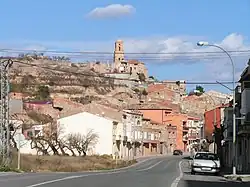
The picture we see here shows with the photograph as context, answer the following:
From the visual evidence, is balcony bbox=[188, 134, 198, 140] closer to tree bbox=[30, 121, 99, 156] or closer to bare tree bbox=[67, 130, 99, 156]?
tree bbox=[30, 121, 99, 156]

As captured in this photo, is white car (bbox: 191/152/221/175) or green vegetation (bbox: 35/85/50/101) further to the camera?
green vegetation (bbox: 35/85/50/101)

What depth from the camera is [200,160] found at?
4866 centimetres

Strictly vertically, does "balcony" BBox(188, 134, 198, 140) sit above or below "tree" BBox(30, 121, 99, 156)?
above

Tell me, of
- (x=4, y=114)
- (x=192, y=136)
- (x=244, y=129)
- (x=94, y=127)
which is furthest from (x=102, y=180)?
(x=192, y=136)

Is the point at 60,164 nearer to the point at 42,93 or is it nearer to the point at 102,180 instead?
the point at 102,180

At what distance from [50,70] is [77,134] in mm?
97455

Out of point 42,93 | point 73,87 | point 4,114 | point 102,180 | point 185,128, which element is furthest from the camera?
point 73,87

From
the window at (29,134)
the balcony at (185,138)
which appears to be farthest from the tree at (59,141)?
the balcony at (185,138)

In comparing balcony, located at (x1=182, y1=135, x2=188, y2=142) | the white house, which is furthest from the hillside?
the white house

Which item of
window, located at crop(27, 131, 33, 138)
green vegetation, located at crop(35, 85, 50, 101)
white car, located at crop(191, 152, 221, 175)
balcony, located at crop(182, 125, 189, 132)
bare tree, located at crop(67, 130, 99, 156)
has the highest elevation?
green vegetation, located at crop(35, 85, 50, 101)

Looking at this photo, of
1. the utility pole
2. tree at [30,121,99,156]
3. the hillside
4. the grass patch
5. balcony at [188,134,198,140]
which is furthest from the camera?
the hillside

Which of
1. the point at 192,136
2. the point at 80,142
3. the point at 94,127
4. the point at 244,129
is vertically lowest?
the point at 80,142

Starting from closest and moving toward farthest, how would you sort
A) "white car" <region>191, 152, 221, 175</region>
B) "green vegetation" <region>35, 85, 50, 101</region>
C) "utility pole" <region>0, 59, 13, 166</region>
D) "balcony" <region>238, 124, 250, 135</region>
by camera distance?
"utility pole" <region>0, 59, 13, 166</region> → "white car" <region>191, 152, 221, 175</region> → "balcony" <region>238, 124, 250, 135</region> → "green vegetation" <region>35, 85, 50, 101</region>

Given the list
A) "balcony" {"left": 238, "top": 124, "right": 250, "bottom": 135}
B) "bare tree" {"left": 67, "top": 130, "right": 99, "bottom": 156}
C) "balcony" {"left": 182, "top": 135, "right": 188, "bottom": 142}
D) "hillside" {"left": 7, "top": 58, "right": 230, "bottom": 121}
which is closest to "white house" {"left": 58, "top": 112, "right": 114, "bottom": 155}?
"bare tree" {"left": 67, "top": 130, "right": 99, "bottom": 156}
